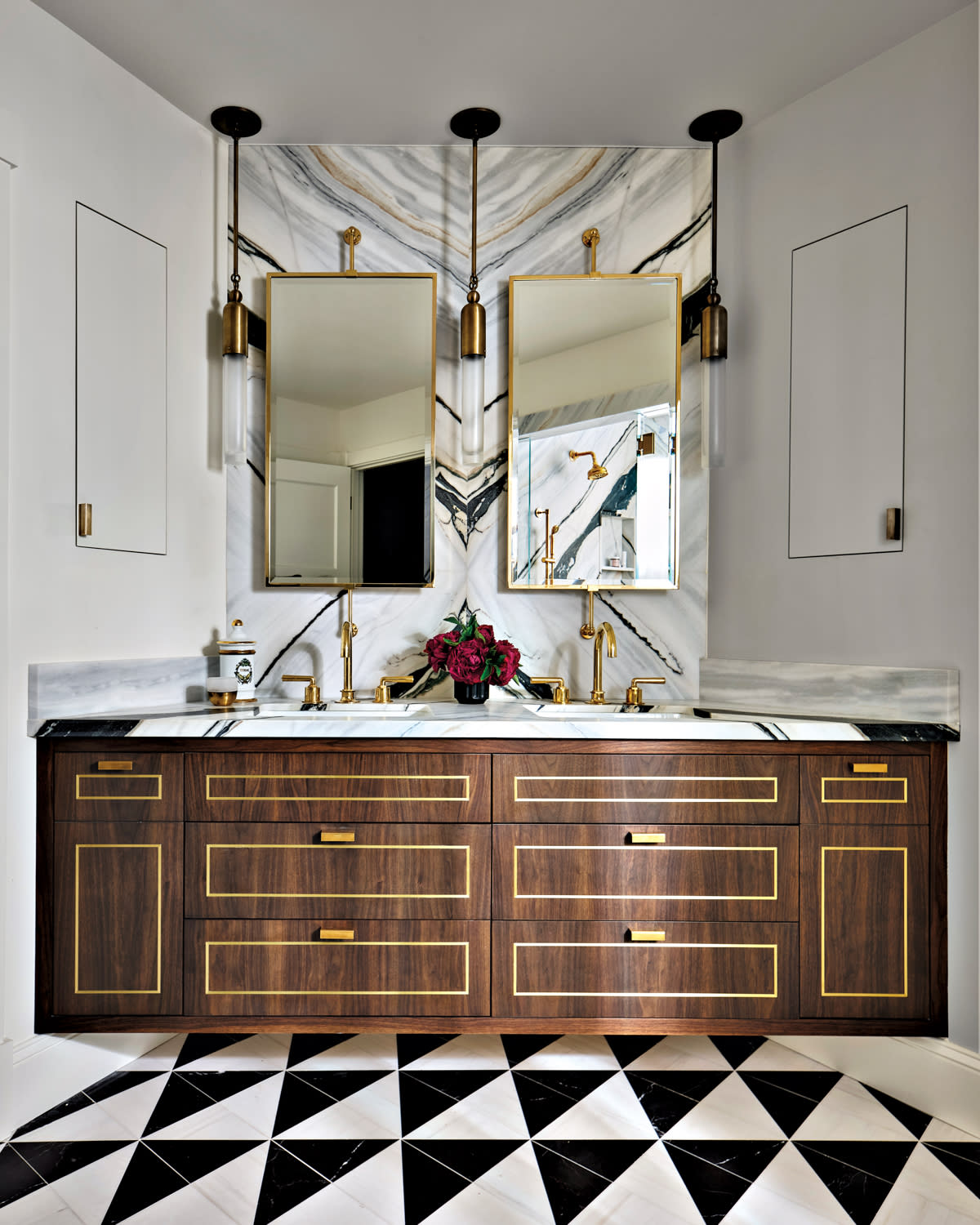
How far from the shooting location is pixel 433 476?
8.16ft

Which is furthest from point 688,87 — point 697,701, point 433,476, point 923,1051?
point 923,1051

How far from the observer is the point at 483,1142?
5.52ft

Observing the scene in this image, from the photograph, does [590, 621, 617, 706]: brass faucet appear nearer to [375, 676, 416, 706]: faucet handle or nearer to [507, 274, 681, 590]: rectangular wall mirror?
[507, 274, 681, 590]: rectangular wall mirror

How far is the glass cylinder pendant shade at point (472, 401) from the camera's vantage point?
2348 mm

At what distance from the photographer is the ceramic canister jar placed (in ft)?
7.37

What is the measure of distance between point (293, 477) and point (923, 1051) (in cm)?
230

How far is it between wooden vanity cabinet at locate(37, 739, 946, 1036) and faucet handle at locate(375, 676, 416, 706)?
0.50 metres

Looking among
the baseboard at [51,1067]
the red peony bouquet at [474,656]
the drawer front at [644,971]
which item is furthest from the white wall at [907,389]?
the baseboard at [51,1067]

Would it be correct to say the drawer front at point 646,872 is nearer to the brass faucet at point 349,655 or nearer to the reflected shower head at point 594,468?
the brass faucet at point 349,655

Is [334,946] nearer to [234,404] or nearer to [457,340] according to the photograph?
[234,404]

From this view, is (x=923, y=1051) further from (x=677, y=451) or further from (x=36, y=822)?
(x=36, y=822)

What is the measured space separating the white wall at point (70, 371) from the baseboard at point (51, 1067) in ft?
0.18

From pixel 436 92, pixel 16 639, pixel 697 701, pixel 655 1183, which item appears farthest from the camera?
pixel 697 701

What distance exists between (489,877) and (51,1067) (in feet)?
3.70
